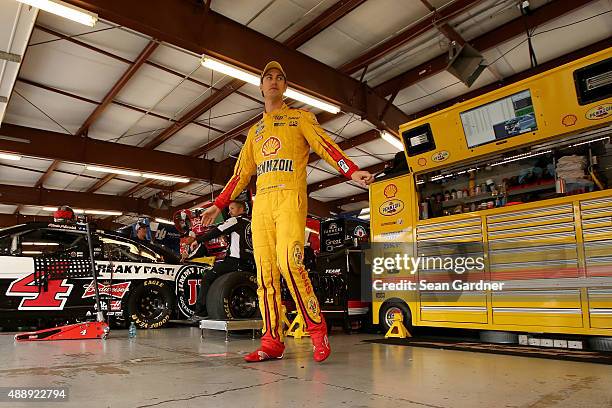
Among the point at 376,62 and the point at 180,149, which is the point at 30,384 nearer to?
the point at 376,62

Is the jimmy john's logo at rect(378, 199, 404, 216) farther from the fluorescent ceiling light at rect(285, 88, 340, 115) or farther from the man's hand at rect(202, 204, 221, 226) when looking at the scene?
the fluorescent ceiling light at rect(285, 88, 340, 115)

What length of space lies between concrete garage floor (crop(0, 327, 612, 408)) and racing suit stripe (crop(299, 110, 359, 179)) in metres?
1.39

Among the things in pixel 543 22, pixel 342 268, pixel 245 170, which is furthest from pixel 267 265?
pixel 543 22

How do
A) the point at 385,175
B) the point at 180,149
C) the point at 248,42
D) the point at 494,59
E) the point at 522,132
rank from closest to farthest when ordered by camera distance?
the point at 522,132, the point at 385,175, the point at 248,42, the point at 494,59, the point at 180,149

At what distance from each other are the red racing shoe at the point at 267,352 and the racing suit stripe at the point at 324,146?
1.33m

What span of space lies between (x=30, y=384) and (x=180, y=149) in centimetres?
1181

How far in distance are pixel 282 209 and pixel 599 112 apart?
3.25m

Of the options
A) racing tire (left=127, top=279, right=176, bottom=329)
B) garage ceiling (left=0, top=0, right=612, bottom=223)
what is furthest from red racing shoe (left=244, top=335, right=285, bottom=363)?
garage ceiling (left=0, top=0, right=612, bottom=223)

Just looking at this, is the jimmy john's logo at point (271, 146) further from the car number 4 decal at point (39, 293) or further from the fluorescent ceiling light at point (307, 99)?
the fluorescent ceiling light at point (307, 99)

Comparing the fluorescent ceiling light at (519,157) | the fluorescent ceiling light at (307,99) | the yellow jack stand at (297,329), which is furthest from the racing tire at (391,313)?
the fluorescent ceiling light at (307,99)

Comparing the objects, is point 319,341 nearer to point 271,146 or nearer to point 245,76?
point 271,146

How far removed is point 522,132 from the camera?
15.4ft

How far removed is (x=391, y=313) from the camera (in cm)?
566

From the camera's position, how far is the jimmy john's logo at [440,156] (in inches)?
211
